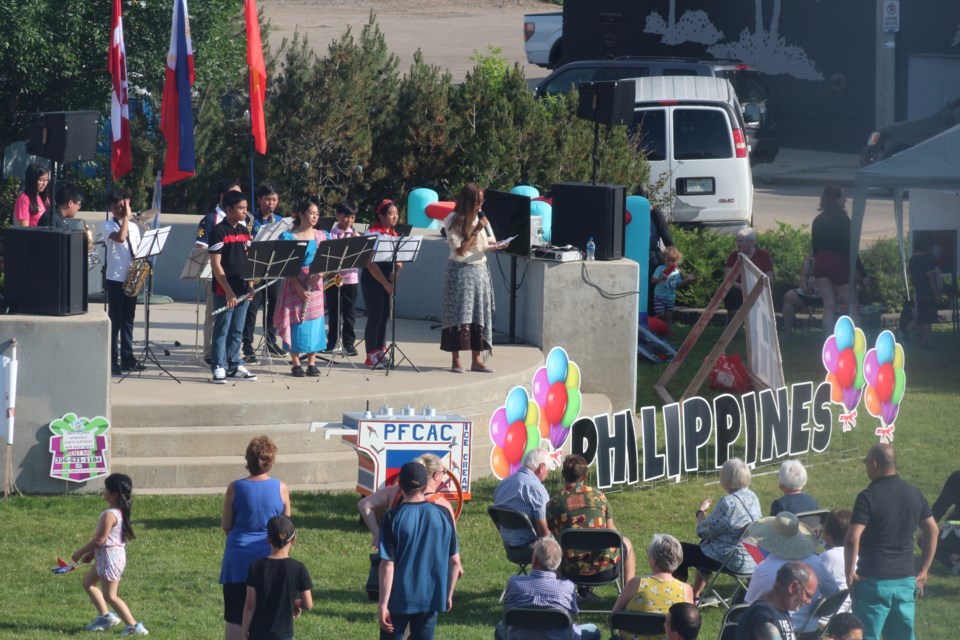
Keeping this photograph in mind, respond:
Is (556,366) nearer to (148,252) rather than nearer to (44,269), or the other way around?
Result: (148,252)

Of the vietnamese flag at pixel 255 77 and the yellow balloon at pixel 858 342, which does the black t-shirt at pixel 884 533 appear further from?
the vietnamese flag at pixel 255 77

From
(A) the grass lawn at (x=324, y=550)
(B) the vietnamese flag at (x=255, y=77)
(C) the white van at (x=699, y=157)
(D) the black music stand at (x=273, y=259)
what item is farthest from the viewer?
(C) the white van at (x=699, y=157)

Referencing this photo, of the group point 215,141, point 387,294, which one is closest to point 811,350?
point 387,294

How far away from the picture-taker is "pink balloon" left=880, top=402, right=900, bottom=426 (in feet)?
40.7

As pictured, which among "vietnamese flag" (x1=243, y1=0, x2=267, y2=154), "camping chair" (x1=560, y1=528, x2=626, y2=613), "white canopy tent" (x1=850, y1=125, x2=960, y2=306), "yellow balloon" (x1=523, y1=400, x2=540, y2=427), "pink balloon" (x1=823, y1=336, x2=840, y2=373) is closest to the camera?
"camping chair" (x1=560, y1=528, x2=626, y2=613)

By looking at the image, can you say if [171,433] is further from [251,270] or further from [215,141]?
[215,141]

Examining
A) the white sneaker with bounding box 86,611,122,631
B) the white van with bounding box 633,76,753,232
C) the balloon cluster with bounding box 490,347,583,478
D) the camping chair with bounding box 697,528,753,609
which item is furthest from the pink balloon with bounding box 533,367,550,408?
the white van with bounding box 633,76,753,232

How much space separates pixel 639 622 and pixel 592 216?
7134 mm

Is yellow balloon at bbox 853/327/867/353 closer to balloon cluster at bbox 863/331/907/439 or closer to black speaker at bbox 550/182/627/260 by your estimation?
balloon cluster at bbox 863/331/907/439

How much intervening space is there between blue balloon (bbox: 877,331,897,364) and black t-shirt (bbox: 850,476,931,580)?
4.12m

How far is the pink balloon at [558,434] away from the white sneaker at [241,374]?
9.51ft

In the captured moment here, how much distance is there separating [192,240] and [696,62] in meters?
10.6

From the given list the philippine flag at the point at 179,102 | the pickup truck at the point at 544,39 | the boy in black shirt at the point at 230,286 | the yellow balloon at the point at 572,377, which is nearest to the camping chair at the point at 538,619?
the yellow balloon at the point at 572,377

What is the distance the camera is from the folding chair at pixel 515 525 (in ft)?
30.6
